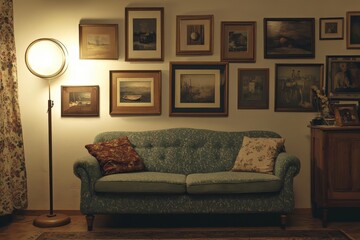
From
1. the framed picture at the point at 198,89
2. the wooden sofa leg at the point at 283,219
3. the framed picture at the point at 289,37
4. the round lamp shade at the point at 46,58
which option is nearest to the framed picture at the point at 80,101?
the round lamp shade at the point at 46,58

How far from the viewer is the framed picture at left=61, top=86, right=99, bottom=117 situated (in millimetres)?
4656

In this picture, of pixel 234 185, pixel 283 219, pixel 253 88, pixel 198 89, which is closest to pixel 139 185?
pixel 234 185

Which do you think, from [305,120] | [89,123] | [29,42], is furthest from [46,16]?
[305,120]

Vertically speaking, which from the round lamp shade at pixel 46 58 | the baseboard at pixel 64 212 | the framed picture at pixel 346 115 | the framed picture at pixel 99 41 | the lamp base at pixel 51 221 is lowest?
the baseboard at pixel 64 212

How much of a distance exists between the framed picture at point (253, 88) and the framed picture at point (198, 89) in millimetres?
172

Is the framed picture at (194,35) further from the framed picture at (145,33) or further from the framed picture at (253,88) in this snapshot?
the framed picture at (253,88)

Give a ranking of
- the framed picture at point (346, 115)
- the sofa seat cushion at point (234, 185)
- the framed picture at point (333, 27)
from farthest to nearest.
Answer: the framed picture at point (333, 27)
the framed picture at point (346, 115)
the sofa seat cushion at point (234, 185)

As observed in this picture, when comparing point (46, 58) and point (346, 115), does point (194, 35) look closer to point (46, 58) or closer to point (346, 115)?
point (46, 58)

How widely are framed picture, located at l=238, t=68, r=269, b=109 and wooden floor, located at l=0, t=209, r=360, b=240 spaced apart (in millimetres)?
1172

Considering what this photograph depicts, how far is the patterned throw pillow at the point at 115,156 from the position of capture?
4.04 m

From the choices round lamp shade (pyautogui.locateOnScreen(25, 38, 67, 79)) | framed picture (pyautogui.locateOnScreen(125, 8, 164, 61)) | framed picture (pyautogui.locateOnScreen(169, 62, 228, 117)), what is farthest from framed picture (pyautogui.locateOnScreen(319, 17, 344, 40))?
round lamp shade (pyautogui.locateOnScreen(25, 38, 67, 79))

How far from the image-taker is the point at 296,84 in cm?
465

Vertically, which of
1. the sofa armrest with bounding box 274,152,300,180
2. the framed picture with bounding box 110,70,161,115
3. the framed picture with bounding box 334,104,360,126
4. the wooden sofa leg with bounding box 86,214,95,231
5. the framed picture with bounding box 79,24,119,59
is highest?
the framed picture with bounding box 79,24,119,59

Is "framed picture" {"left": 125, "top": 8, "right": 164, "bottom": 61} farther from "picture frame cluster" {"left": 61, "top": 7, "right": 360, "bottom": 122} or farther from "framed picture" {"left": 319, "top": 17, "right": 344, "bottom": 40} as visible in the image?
"framed picture" {"left": 319, "top": 17, "right": 344, "bottom": 40}
